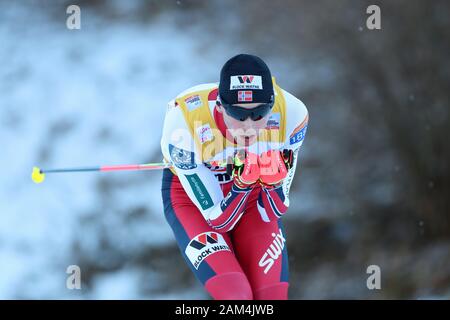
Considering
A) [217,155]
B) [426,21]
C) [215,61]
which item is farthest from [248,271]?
[426,21]

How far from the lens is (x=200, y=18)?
560 cm

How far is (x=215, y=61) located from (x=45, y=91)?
3.81ft

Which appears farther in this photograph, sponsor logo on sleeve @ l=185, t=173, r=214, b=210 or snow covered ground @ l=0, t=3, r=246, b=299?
snow covered ground @ l=0, t=3, r=246, b=299

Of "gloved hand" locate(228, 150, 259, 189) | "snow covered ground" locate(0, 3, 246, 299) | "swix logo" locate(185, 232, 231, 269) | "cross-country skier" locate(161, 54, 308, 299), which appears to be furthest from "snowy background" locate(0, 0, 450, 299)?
"gloved hand" locate(228, 150, 259, 189)

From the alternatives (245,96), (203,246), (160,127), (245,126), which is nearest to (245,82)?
(245,96)

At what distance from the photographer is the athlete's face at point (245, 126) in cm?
306

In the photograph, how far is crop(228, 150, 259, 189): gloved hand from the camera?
10.2 ft

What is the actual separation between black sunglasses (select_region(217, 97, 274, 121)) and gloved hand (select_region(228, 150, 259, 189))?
16 cm

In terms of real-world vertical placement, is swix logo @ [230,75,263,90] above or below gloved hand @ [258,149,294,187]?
above

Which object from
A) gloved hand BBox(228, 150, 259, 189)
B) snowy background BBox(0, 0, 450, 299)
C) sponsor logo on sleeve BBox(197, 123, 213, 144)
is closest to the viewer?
gloved hand BBox(228, 150, 259, 189)

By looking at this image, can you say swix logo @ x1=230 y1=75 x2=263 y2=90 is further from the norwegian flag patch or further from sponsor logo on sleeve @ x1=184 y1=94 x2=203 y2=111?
sponsor logo on sleeve @ x1=184 y1=94 x2=203 y2=111

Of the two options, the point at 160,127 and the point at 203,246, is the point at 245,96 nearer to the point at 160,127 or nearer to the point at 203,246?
the point at 203,246

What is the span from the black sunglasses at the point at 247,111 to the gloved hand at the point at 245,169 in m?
0.16

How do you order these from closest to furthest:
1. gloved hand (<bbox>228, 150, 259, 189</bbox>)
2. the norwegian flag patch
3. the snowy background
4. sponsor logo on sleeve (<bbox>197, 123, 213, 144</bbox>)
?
1. the norwegian flag patch
2. gloved hand (<bbox>228, 150, 259, 189</bbox>)
3. sponsor logo on sleeve (<bbox>197, 123, 213, 144</bbox>)
4. the snowy background
